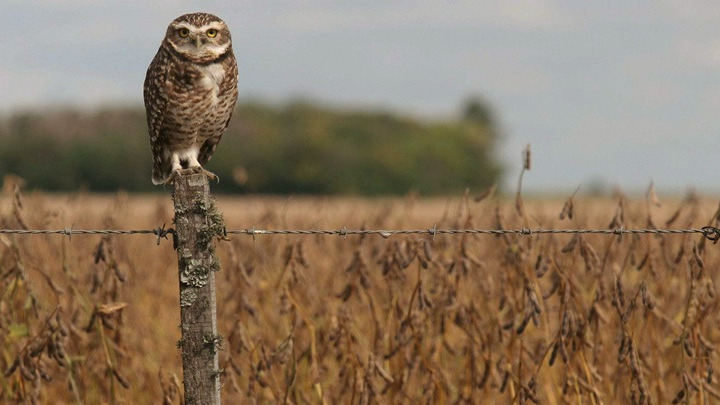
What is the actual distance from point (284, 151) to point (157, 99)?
1565 inches

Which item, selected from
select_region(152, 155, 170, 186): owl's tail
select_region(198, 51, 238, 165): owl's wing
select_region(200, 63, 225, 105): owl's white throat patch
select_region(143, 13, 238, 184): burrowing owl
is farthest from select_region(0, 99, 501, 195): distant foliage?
select_region(200, 63, 225, 105): owl's white throat patch

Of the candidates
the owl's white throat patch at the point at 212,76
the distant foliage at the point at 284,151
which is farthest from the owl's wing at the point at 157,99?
the distant foliage at the point at 284,151

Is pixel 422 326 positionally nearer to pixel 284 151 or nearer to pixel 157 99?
pixel 157 99

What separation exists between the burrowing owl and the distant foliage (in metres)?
32.2

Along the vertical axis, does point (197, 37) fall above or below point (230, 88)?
above

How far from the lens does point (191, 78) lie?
430 centimetres

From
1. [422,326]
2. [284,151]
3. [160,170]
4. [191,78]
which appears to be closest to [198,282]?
[422,326]

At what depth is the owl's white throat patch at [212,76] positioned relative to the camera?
4.32 metres

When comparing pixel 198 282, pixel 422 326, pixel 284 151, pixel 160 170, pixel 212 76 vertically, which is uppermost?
pixel 212 76

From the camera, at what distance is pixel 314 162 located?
4347 cm

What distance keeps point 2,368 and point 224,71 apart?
1.54 m

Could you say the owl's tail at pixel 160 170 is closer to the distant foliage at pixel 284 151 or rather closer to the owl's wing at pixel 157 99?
the owl's wing at pixel 157 99

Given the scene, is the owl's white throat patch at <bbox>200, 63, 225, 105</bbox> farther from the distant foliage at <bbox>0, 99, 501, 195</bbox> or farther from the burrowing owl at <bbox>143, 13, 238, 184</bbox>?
the distant foliage at <bbox>0, 99, 501, 195</bbox>

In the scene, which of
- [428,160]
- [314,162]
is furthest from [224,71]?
[428,160]
